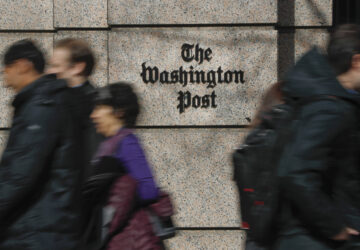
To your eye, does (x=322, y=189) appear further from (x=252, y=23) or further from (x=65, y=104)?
(x=252, y=23)

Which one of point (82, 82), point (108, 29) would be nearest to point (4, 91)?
point (108, 29)

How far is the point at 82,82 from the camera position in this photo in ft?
12.1

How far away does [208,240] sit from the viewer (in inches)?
213

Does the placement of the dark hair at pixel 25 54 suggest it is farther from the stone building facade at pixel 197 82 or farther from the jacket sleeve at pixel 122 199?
the stone building facade at pixel 197 82

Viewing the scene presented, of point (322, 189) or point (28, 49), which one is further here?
point (28, 49)

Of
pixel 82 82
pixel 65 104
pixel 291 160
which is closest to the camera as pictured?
pixel 291 160

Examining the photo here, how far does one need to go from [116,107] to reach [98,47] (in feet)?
7.93

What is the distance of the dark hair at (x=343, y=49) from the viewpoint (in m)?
2.46

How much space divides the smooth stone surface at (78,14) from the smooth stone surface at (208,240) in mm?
2257

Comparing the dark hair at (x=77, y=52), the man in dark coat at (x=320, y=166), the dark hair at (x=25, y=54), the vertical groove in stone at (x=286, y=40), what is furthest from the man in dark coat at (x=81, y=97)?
the vertical groove in stone at (x=286, y=40)

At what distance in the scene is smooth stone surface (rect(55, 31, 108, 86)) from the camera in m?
5.43

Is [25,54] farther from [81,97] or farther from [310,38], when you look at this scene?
[310,38]

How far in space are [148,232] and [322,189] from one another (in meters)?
1.14

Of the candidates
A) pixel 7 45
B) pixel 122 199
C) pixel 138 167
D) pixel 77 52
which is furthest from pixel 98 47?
pixel 122 199
